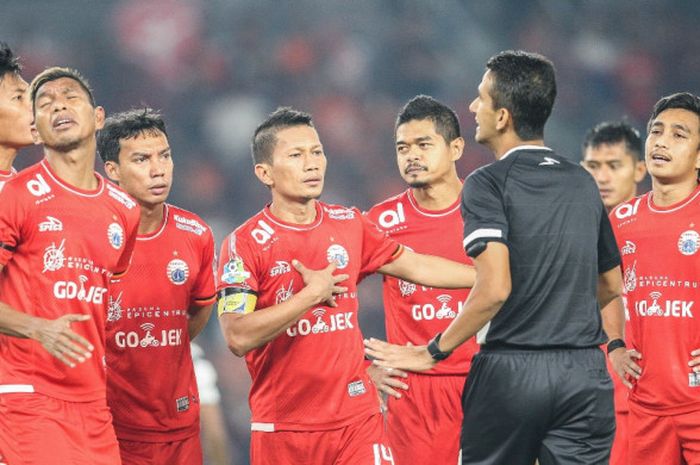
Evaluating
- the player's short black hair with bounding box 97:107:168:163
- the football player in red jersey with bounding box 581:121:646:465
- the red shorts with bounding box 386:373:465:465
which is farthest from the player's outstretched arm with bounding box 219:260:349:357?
the football player in red jersey with bounding box 581:121:646:465

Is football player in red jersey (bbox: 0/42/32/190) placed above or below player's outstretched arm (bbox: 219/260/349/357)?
above

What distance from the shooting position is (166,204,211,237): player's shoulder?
5.91m

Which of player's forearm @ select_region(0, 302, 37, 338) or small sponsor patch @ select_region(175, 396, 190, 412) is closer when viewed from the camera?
player's forearm @ select_region(0, 302, 37, 338)

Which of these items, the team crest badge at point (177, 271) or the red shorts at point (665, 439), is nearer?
the red shorts at point (665, 439)

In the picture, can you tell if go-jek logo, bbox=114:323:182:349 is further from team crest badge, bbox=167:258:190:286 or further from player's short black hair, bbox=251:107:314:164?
player's short black hair, bbox=251:107:314:164

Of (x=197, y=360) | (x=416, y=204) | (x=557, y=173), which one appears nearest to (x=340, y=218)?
(x=416, y=204)

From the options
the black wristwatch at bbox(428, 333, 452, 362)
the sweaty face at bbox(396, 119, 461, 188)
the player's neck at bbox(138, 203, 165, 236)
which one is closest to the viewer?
the black wristwatch at bbox(428, 333, 452, 362)

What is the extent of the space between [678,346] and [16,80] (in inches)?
155

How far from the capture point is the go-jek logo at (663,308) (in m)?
5.69

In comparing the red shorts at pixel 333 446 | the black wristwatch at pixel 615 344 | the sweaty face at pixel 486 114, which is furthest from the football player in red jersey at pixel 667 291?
the sweaty face at pixel 486 114

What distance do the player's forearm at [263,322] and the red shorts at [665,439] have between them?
2.21 m

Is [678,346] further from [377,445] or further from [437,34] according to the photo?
[437,34]

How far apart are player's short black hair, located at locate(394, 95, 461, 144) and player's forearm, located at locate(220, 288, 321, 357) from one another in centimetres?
191

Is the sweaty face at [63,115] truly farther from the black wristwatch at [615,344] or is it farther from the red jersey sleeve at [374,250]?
the black wristwatch at [615,344]
